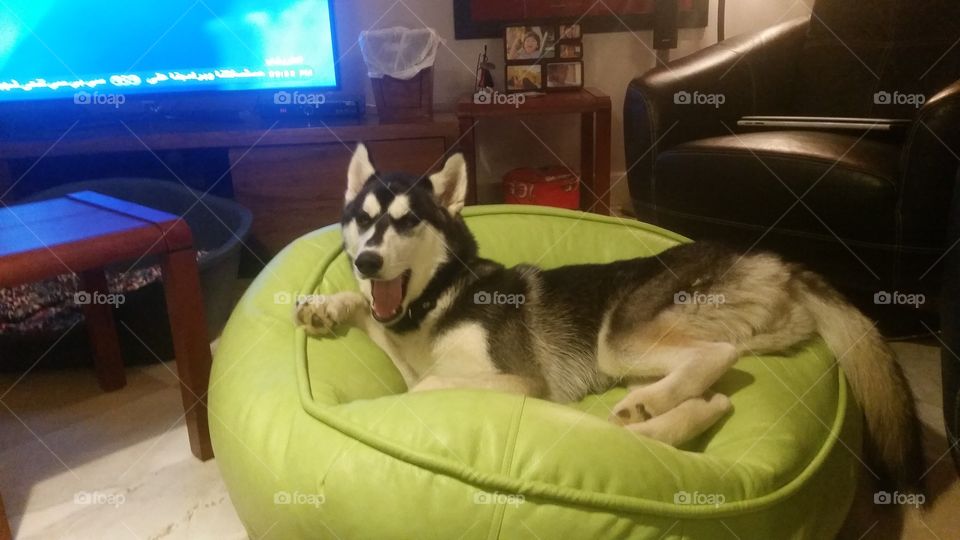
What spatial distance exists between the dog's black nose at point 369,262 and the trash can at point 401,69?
4.73ft

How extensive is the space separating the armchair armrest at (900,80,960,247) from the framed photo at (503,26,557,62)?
1654 millimetres

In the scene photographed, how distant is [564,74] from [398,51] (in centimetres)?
80

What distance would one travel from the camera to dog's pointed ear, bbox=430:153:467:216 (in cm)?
170

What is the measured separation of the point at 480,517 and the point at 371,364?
0.63 m

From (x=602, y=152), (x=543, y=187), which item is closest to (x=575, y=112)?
(x=602, y=152)

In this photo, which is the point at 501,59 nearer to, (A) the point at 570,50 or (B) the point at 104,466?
(A) the point at 570,50

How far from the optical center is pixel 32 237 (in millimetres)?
1544

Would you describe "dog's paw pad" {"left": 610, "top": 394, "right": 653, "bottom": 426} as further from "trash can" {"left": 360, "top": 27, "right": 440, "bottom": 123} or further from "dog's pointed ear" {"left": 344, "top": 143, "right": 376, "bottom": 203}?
"trash can" {"left": 360, "top": 27, "right": 440, "bottom": 123}

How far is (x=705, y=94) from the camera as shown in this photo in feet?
8.38

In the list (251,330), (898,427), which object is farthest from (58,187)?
(898,427)

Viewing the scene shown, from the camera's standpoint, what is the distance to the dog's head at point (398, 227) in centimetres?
158

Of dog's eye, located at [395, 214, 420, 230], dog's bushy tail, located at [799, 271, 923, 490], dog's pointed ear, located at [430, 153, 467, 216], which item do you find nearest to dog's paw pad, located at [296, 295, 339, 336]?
dog's eye, located at [395, 214, 420, 230]

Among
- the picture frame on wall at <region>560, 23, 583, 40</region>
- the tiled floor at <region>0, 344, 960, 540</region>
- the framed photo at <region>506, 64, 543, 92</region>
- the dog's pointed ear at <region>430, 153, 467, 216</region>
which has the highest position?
the picture frame on wall at <region>560, 23, 583, 40</region>

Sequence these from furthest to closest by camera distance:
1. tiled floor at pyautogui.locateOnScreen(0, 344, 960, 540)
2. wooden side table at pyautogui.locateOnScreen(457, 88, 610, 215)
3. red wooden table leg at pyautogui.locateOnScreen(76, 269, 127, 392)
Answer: wooden side table at pyautogui.locateOnScreen(457, 88, 610, 215) < red wooden table leg at pyautogui.locateOnScreen(76, 269, 127, 392) < tiled floor at pyautogui.locateOnScreen(0, 344, 960, 540)
